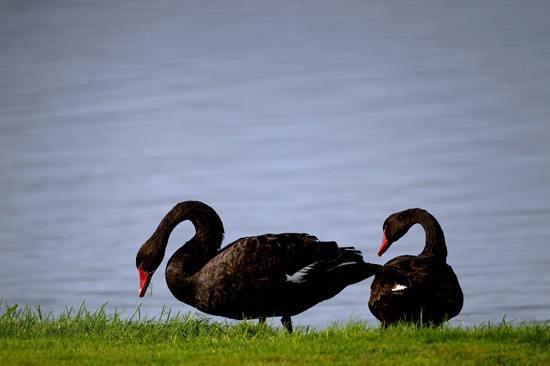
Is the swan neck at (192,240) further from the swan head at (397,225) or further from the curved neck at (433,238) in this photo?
the curved neck at (433,238)

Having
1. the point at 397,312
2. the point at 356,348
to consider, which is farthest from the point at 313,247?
the point at 356,348

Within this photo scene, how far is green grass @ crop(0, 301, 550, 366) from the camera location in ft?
19.4

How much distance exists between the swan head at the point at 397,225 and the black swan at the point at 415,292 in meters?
0.81

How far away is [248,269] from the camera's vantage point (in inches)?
298

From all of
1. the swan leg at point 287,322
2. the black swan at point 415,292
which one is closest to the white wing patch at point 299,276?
the swan leg at point 287,322

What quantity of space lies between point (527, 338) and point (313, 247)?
2.33 metres

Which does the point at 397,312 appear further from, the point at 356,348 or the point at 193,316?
the point at 193,316

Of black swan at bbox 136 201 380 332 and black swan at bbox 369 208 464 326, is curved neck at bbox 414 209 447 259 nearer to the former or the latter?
black swan at bbox 369 208 464 326

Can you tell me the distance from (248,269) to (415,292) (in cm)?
162

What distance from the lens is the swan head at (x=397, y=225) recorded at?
27.5ft

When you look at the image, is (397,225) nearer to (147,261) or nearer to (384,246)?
(384,246)

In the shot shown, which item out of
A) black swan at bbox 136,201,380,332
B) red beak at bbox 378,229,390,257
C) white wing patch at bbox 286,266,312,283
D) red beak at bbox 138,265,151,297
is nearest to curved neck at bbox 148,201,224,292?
black swan at bbox 136,201,380,332

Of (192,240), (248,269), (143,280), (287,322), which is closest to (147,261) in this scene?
(143,280)

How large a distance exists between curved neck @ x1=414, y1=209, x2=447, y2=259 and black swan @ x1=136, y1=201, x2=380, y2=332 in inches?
26.7
